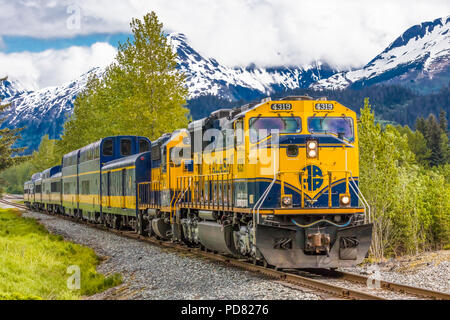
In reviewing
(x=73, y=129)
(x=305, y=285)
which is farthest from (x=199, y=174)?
(x=73, y=129)

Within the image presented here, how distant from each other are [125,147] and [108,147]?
3.07ft

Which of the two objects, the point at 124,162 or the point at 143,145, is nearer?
the point at 124,162

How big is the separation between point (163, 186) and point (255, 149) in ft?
27.5

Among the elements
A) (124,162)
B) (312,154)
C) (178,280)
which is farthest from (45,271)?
(124,162)

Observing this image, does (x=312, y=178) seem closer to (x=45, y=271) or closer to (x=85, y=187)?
(x=45, y=271)

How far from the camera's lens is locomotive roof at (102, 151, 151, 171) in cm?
2450

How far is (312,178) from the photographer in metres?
12.8

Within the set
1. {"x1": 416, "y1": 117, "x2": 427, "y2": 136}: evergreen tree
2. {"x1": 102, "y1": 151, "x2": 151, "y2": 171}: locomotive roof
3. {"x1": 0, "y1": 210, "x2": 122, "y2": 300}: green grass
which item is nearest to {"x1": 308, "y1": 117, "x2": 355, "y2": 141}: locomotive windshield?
{"x1": 0, "y1": 210, "x2": 122, "y2": 300}: green grass

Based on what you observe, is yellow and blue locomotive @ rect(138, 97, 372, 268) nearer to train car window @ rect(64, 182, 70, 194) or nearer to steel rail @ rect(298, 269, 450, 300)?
steel rail @ rect(298, 269, 450, 300)

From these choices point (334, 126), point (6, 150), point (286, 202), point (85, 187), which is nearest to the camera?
point (286, 202)

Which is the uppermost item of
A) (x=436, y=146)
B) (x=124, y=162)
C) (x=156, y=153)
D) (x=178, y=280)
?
(x=436, y=146)

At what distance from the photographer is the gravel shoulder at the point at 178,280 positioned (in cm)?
1051

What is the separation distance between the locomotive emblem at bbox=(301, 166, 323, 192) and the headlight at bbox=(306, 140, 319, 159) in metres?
0.29

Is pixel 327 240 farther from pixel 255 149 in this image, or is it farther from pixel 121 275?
pixel 121 275
